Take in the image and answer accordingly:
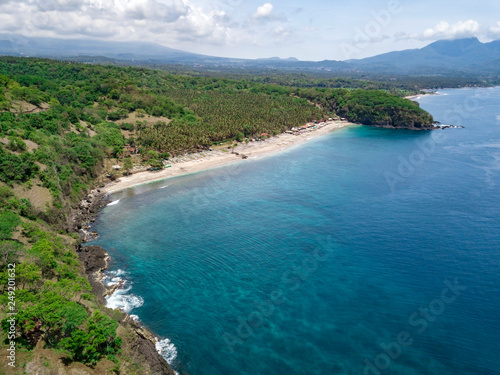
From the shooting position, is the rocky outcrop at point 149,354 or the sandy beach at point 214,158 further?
the sandy beach at point 214,158

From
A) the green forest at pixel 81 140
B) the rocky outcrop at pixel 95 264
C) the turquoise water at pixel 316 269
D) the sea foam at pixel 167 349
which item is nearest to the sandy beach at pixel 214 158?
the green forest at pixel 81 140

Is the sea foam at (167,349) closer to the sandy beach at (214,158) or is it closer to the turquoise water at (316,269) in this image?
the turquoise water at (316,269)

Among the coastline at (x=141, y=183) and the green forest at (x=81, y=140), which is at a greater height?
the green forest at (x=81, y=140)

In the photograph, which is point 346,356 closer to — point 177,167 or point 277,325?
point 277,325

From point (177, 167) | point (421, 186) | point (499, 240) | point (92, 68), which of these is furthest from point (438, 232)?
point (92, 68)

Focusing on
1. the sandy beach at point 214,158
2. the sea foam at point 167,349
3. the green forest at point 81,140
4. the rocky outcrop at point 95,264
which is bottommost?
the sea foam at point 167,349

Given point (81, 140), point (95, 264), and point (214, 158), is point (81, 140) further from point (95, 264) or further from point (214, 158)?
point (95, 264)

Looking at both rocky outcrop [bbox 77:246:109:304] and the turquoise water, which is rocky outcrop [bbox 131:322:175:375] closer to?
the turquoise water
